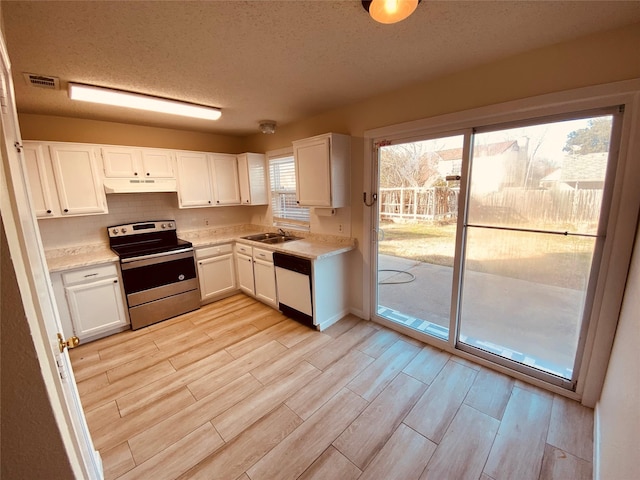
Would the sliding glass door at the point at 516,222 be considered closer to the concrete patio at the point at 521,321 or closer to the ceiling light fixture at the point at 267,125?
the concrete patio at the point at 521,321

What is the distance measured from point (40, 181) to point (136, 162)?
0.90 m

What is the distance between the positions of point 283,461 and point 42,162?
11.6 feet

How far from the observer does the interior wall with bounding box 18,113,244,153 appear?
2852mm

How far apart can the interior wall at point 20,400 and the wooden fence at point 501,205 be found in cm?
267

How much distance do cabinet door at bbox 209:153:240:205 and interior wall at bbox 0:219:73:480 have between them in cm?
366

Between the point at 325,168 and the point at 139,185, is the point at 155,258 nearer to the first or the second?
the point at 139,185

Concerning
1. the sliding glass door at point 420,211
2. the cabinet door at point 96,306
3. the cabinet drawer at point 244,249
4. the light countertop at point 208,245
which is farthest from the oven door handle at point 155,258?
the sliding glass door at point 420,211

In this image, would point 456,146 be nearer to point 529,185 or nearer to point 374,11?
point 529,185

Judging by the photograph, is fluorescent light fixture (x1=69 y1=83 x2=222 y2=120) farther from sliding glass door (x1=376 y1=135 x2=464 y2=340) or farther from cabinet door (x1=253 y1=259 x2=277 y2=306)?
sliding glass door (x1=376 y1=135 x2=464 y2=340)

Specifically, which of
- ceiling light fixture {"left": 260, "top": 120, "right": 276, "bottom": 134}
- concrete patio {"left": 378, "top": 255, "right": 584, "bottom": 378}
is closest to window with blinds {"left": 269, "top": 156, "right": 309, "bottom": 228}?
ceiling light fixture {"left": 260, "top": 120, "right": 276, "bottom": 134}

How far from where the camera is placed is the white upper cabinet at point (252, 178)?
4.06 m

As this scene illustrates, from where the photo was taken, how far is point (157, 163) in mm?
3451

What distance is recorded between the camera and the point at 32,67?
184 cm

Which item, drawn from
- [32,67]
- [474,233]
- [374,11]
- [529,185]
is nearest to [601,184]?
[529,185]
